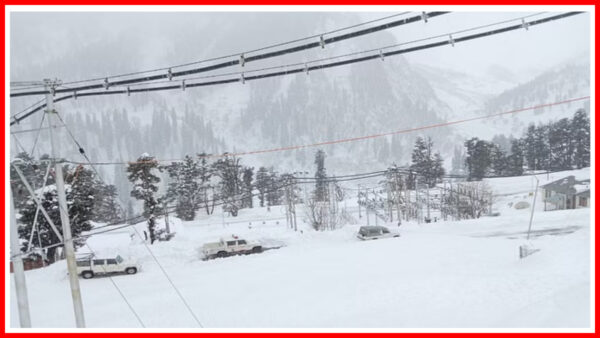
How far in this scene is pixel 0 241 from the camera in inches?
259

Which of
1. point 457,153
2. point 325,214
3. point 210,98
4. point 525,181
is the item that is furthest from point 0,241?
point 210,98

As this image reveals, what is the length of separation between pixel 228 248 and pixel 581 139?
54324 millimetres

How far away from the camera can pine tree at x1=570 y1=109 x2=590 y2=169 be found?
2106 inches

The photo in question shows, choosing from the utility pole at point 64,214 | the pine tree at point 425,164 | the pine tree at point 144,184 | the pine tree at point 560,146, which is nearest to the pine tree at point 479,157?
the pine tree at point 425,164

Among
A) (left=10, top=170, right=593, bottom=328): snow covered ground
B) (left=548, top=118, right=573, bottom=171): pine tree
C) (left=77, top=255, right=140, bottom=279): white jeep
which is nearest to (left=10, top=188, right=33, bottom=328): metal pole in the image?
(left=10, top=170, right=593, bottom=328): snow covered ground

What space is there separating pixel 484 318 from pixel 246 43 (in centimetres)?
17377

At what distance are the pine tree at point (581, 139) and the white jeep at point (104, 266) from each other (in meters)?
57.1

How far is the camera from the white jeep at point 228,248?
20891mm

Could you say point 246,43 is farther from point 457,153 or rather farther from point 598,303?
point 598,303

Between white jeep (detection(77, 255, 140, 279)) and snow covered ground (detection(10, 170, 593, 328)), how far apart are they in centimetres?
42

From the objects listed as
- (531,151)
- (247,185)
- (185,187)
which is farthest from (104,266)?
(531,151)

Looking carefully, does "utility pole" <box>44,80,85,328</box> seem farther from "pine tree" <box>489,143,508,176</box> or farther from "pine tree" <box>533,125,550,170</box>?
"pine tree" <box>533,125,550,170</box>

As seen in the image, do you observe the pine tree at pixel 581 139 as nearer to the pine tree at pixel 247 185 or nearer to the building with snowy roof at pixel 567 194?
the building with snowy roof at pixel 567 194

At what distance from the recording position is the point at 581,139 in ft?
178
